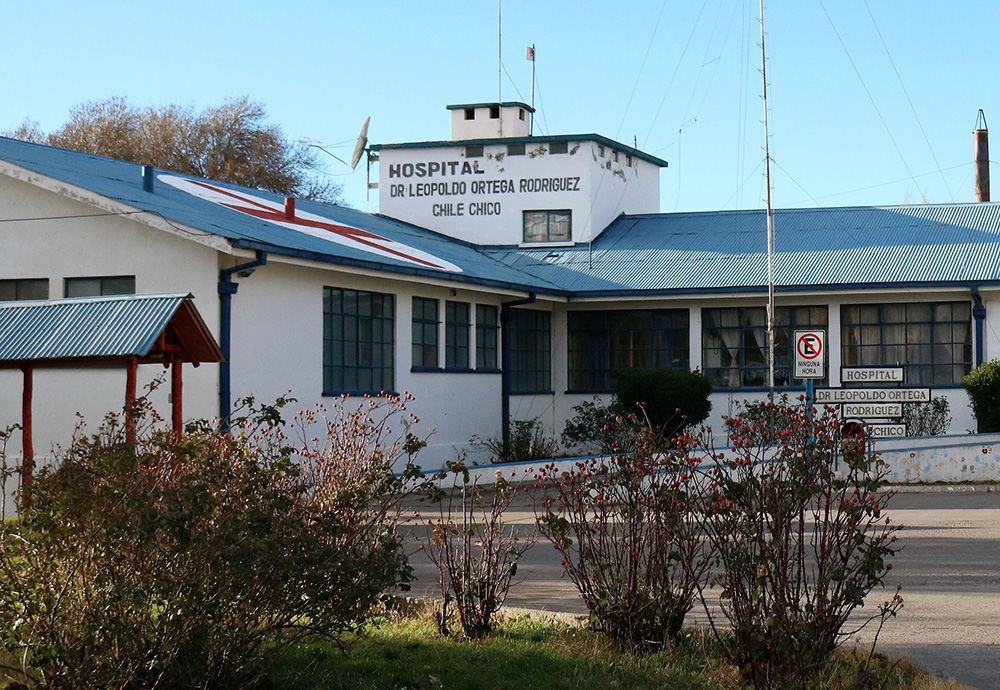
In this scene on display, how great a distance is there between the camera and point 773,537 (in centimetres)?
706

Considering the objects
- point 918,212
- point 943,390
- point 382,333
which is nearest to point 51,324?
point 382,333

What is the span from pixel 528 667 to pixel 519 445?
58.0 ft

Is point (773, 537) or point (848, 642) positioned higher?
point (773, 537)

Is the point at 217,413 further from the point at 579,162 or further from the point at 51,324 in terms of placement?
the point at 579,162

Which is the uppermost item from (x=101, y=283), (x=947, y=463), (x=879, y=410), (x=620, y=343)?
(x=101, y=283)

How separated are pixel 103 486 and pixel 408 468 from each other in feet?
7.28

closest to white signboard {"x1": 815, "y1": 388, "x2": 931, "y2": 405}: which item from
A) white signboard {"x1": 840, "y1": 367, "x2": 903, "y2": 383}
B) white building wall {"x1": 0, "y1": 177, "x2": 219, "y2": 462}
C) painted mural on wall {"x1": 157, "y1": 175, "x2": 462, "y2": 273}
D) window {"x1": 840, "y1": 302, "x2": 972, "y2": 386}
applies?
white signboard {"x1": 840, "y1": 367, "x2": 903, "y2": 383}

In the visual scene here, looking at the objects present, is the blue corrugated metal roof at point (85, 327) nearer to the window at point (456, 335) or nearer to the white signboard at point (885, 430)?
the window at point (456, 335)

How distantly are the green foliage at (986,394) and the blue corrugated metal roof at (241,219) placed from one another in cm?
833

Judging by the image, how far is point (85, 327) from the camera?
1490 centimetres

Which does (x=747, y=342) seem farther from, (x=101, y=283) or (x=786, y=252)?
(x=101, y=283)

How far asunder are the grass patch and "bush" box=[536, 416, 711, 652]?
0.56ft

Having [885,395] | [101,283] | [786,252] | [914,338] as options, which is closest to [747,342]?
[786,252]

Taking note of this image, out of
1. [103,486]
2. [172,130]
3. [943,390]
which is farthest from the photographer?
[172,130]
